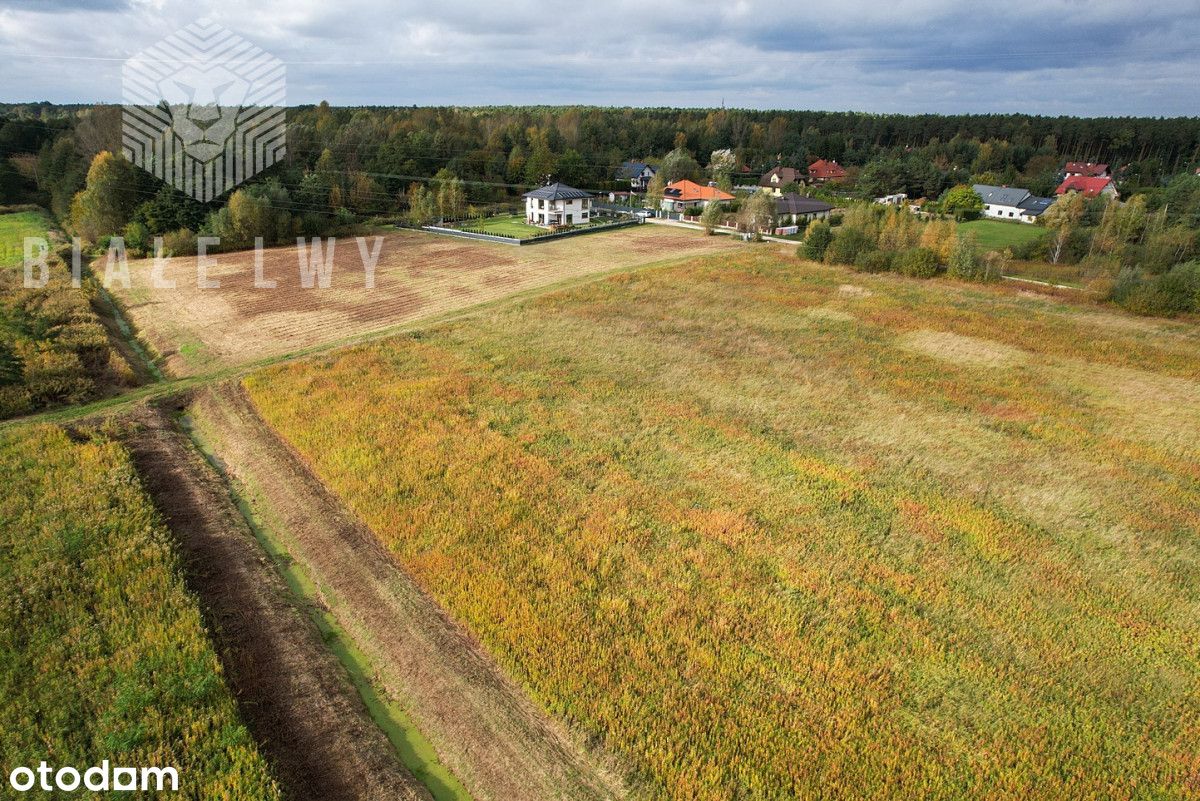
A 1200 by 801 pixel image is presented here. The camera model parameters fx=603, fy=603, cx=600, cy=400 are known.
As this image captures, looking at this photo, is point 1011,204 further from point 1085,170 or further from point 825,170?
point 1085,170

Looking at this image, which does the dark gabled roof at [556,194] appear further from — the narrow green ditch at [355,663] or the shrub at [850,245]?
the narrow green ditch at [355,663]

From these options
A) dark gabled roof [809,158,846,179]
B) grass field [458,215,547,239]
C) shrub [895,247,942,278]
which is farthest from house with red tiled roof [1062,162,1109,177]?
grass field [458,215,547,239]

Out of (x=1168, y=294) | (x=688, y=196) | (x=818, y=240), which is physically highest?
(x=688, y=196)

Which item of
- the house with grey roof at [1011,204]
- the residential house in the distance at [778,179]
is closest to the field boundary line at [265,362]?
the residential house in the distance at [778,179]

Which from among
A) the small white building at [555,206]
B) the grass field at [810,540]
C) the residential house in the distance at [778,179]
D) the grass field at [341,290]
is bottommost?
the grass field at [810,540]

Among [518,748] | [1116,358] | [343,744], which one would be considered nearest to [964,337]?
[1116,358]

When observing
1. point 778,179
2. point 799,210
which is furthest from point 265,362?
point 778,179
